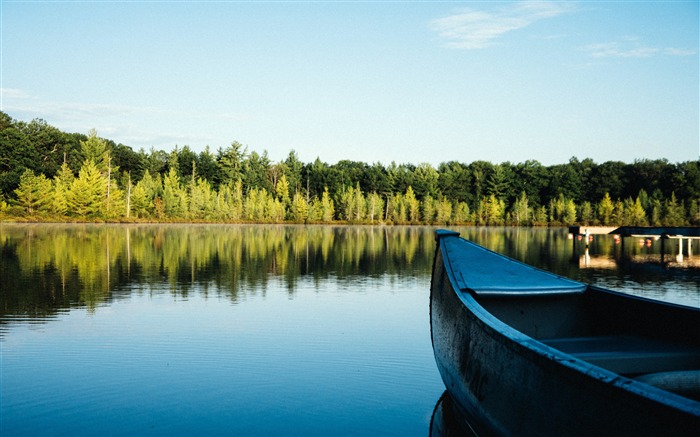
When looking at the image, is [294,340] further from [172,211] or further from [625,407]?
[172,211]

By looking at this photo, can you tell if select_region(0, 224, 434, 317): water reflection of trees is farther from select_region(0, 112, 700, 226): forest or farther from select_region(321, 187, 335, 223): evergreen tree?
select_region(321, 187, 335, 223): evergreen tree

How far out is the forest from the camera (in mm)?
75125

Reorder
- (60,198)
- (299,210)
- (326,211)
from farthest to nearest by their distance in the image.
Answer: (299,210) < (326,211) < (60,198)

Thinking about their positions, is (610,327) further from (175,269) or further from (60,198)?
(60,198)

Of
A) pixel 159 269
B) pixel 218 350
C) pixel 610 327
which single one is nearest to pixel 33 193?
pixel 159 269

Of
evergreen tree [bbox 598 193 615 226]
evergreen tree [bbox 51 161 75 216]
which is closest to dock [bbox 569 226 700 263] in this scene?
evergreen tree [bbox 598 193 615 226]

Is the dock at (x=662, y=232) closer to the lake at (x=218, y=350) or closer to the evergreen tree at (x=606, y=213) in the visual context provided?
the lake at (x=218, y=350)

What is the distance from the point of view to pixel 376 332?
11836 millimetres

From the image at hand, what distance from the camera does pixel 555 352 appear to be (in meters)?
4.27

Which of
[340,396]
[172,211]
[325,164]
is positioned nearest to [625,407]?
[340,396]

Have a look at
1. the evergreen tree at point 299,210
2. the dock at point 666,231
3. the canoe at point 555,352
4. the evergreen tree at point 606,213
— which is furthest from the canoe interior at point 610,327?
the evergreen tree at point 606,213

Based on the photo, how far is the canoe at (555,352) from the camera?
11.9 ft

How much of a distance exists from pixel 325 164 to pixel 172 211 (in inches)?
1396

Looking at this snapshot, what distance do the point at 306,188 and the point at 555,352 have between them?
100369 mm
